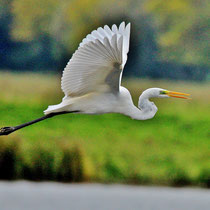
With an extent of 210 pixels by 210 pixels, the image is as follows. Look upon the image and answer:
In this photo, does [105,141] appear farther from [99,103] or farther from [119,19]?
[99,103]

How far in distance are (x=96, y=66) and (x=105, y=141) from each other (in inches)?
227

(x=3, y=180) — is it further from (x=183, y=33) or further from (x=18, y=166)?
(x=183, y=33)

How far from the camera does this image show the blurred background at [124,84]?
789 centimetres

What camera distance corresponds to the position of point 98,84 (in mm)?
3742

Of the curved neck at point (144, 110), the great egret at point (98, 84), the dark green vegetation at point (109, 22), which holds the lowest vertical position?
the curved neck at point (144, 110)

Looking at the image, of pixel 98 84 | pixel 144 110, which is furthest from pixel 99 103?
pixel 144 110

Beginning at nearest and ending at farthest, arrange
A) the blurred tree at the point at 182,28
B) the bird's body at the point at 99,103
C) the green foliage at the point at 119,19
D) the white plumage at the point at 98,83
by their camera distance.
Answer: the white plumage at the point at 98,83 → the bird's body at the point at 99,103 → the green foliage at the point at 119,19 → the blurred tree at the point at 182,28

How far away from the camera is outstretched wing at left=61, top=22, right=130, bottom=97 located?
10.8 feet

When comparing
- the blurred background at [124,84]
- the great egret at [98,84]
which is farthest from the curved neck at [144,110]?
the blurred background at [124,84]

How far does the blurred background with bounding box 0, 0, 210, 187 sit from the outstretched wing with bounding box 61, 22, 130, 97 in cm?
386

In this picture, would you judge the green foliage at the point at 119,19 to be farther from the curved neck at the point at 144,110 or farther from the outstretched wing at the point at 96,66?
the outstretched wing at the point at 96,66

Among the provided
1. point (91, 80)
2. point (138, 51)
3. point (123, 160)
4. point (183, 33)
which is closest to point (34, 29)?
point (138, 51)

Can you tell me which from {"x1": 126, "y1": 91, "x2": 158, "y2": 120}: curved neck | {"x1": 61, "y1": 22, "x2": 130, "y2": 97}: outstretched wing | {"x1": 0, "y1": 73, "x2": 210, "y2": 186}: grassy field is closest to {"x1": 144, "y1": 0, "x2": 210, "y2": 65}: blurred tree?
{"x1": 0, "y1": 73, "x2": 210, "y2": 186}: grassy field

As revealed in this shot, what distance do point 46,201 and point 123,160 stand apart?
125 centimetres
